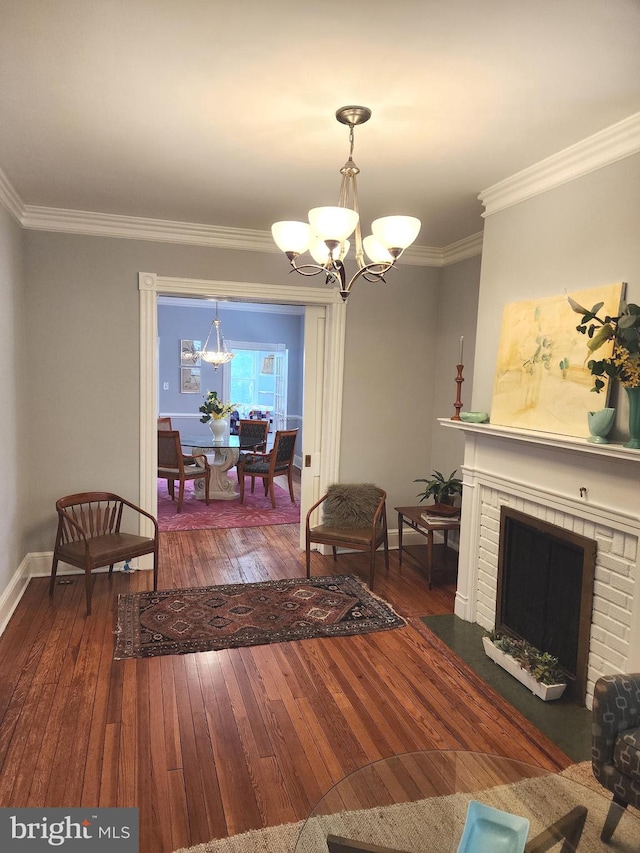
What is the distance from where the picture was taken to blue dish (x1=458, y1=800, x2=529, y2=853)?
58.2 inches

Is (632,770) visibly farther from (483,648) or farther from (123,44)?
(123,44)

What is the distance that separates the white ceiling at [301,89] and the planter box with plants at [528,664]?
258 cm

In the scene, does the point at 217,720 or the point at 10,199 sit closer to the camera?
the point at 217,720

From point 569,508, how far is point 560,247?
1.34 metres

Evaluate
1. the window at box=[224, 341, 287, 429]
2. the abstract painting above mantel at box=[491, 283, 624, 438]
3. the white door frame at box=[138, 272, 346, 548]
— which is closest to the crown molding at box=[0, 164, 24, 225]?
the white door frame at box=[138, 272, 346, 548]

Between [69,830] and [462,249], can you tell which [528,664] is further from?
[462,249]

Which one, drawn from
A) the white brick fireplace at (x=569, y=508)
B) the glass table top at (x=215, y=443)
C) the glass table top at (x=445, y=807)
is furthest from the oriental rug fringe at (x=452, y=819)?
the glass table top at (x=215, y=443)

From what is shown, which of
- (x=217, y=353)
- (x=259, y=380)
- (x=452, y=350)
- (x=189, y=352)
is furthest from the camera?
(x=259, y=380)

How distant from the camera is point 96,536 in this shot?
4.06m

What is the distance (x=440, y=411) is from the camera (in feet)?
16.1

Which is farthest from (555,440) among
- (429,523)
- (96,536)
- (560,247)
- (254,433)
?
(254,433)

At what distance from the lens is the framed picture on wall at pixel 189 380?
9.04 meters

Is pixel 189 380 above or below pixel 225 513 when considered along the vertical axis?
above

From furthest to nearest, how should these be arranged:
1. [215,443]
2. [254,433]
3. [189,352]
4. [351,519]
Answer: [189,352]
[254,433]
[215,443]
[351,519]
